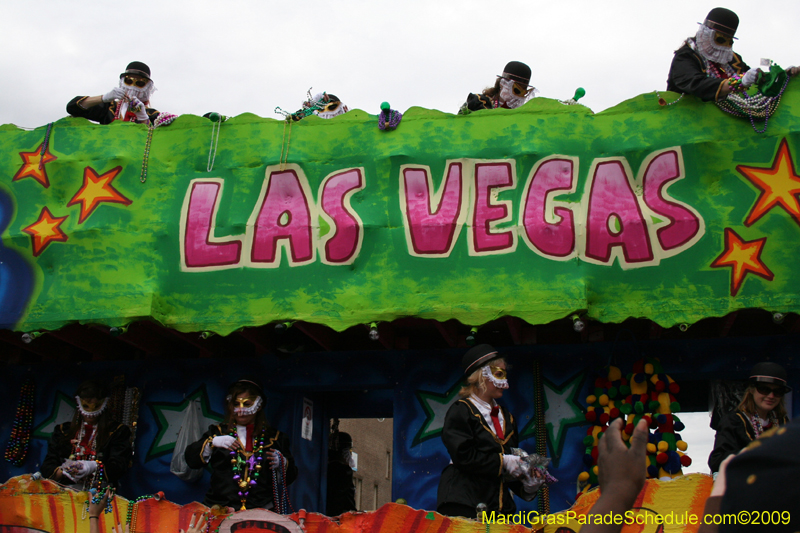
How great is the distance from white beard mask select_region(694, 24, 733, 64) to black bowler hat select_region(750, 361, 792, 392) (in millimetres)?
2709

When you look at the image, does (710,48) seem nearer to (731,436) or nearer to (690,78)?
(690,78)

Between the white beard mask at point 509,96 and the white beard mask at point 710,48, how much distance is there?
66.9 inches

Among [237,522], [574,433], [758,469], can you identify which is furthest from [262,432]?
[758,469]

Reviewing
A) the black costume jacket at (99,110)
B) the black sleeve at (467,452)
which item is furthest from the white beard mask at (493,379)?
the black costume jacket at (99,110)

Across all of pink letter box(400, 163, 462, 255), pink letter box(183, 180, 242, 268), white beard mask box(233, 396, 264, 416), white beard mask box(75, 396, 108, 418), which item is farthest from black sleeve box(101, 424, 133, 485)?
pink letter box(400, 163, 462, 255)

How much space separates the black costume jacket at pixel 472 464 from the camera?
5.14 meters

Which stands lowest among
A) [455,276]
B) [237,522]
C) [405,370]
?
[237,522]

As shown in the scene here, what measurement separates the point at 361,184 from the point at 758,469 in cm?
557

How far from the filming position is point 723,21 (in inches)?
267

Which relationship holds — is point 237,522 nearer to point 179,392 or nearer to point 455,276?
point 455,276

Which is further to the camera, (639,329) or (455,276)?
(639,329)

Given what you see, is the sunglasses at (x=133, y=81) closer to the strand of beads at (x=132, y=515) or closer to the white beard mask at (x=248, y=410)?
the white beard mask at (x=248, y=410)

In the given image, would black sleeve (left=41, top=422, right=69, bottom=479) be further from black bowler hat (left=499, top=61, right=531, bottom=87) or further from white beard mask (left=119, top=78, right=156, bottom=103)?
black bowler hat (left=499, top=61, right=531, bottom=87)

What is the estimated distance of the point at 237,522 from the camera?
5.16 meters
